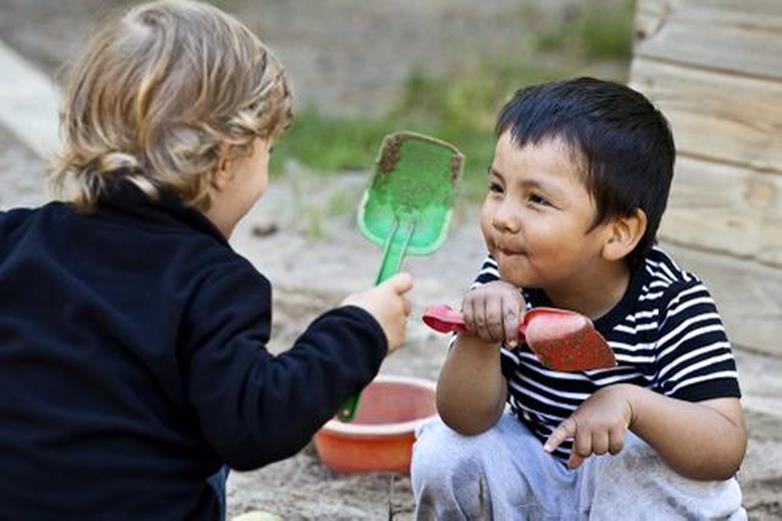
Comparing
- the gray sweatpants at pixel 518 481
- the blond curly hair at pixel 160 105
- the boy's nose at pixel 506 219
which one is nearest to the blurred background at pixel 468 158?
the gray sweatpants at pixel 518 481

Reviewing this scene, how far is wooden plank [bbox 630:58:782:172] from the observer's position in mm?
3365

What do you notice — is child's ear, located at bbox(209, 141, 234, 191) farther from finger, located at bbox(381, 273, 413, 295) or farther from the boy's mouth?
the boy's mouth

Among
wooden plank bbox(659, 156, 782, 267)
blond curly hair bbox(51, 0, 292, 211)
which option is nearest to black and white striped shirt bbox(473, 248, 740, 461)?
blond curly hair bbox(51, 0, 292, 211)

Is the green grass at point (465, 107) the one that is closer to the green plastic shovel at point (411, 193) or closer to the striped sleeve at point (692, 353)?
the green plastic shovel at point (411, 193)

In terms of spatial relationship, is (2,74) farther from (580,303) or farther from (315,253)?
(580,303)

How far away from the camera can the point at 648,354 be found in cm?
221

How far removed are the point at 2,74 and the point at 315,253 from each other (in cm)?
220

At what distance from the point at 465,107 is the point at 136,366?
382cm

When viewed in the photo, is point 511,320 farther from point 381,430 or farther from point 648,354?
point 381,430

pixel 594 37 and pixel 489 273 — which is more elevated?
pixel 489 273

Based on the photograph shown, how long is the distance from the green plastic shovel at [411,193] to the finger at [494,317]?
0.34 m

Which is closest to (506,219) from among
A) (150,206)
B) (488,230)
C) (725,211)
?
(488,230)

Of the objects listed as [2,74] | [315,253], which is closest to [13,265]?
[315,253]

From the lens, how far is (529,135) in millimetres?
2145
